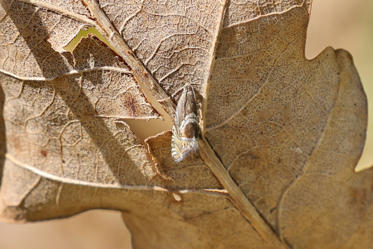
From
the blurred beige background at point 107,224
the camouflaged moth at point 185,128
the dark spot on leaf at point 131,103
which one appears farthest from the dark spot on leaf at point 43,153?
the blurred beige background at point 107,224

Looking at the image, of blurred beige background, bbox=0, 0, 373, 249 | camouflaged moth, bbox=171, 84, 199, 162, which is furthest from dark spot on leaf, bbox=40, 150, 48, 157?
blurred beige background, bbox=0, 0, 373, 249

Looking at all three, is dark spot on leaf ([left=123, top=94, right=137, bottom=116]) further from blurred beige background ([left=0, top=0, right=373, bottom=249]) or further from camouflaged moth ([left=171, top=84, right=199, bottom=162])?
blurred beige background ([left=0, top=0, right=373, bottom=249])

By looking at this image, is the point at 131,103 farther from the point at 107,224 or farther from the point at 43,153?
the point at 107,224

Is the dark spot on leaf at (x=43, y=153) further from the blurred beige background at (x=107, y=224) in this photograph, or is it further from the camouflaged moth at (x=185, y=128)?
the blurred beige background at (x=107, y=224)

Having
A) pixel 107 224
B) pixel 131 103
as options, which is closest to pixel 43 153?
pixel 131 103

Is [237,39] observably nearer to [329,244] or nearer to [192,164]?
[192,164]

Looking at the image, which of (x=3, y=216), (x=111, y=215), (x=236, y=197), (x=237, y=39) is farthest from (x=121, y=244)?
(x=237, y=39)
